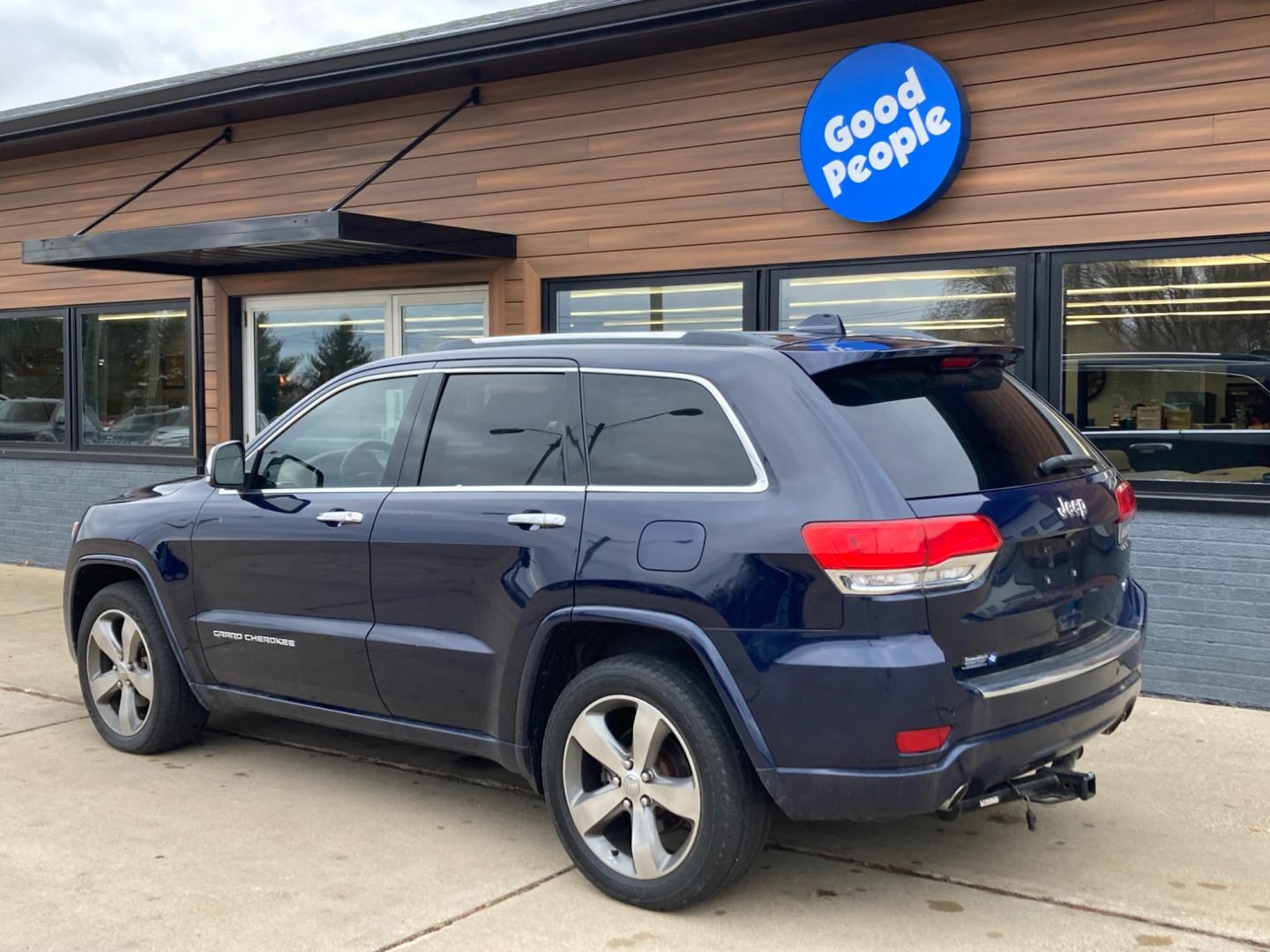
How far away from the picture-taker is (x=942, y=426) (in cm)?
413

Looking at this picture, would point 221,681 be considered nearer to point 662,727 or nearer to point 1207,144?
point 662,727

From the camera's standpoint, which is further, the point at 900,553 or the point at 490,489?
A: the point at 490,489

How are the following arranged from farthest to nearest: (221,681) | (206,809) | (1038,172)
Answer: (1038,172) < (221,681) < (206,809)

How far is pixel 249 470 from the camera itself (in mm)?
5480

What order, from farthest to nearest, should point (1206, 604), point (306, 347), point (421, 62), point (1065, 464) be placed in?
point (306, 347)
point (421, 62)
point (1206, 604)
point (1065, 464)

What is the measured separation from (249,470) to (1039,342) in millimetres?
4295

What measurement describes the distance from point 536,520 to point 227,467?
163 cm

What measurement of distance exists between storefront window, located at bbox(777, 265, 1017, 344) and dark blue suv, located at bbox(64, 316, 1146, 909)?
9.89 ft

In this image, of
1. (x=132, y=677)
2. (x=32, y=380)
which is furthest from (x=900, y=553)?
(x=32, y=380)

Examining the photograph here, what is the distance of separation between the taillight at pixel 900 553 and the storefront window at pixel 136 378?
8.79 metres

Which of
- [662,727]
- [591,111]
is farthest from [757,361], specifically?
[591,111]

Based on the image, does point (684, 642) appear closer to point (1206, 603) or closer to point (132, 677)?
point (132, 677)

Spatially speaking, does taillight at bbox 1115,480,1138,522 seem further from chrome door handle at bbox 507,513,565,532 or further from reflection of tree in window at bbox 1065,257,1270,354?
reflection of tree in window at bbox 1065,257,1270,354

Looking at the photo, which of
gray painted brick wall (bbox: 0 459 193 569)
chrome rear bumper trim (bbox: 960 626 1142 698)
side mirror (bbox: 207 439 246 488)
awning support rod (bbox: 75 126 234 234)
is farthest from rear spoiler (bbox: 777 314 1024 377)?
gray painted brick wall (bbox: 0 459 193 569)
